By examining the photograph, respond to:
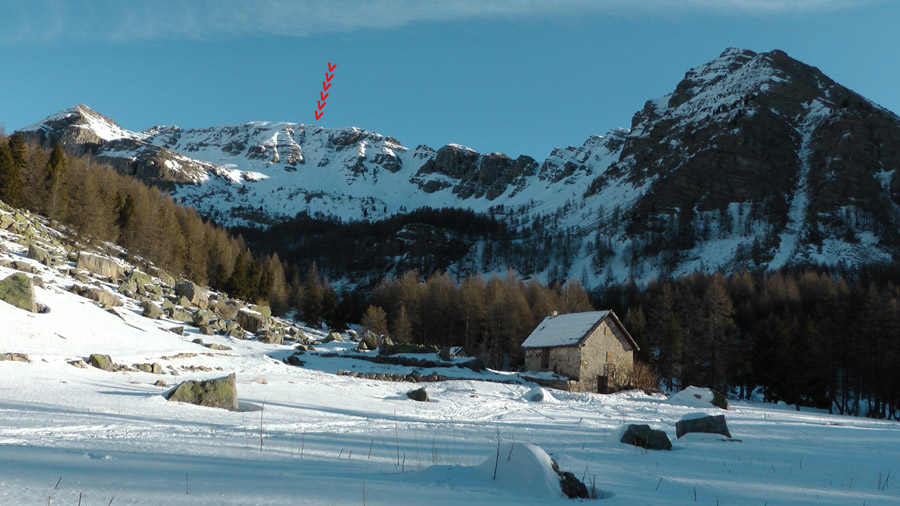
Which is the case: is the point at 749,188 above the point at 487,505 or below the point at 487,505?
above

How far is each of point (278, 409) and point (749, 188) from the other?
170582mm

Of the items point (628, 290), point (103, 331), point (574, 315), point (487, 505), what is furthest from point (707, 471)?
point (628, 290)

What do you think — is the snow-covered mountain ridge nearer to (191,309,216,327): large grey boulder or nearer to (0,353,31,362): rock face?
(191,309,216,327): large grey boulder

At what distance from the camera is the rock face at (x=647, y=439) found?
33.6 feet

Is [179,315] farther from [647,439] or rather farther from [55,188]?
[647,439]

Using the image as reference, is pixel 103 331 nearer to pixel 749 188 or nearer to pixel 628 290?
pixel 628 290

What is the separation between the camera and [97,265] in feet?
128

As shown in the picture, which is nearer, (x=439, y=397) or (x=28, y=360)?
(x=28, y=360)

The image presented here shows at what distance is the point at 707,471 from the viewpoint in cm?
812

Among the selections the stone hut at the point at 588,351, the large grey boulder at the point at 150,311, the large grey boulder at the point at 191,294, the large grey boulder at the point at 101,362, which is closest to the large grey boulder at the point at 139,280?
the large grey boulder at the point at 191,294

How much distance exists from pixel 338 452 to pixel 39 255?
37.2m

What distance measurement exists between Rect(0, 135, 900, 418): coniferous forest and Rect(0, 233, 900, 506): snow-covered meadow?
39.8 m

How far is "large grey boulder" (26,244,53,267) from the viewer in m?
33.2

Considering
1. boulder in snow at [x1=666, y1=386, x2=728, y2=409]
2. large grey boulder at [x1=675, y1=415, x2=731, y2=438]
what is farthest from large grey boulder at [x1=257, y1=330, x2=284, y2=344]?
large grey boulder at [x1=675, y1=415, x2=731, y2=438]
